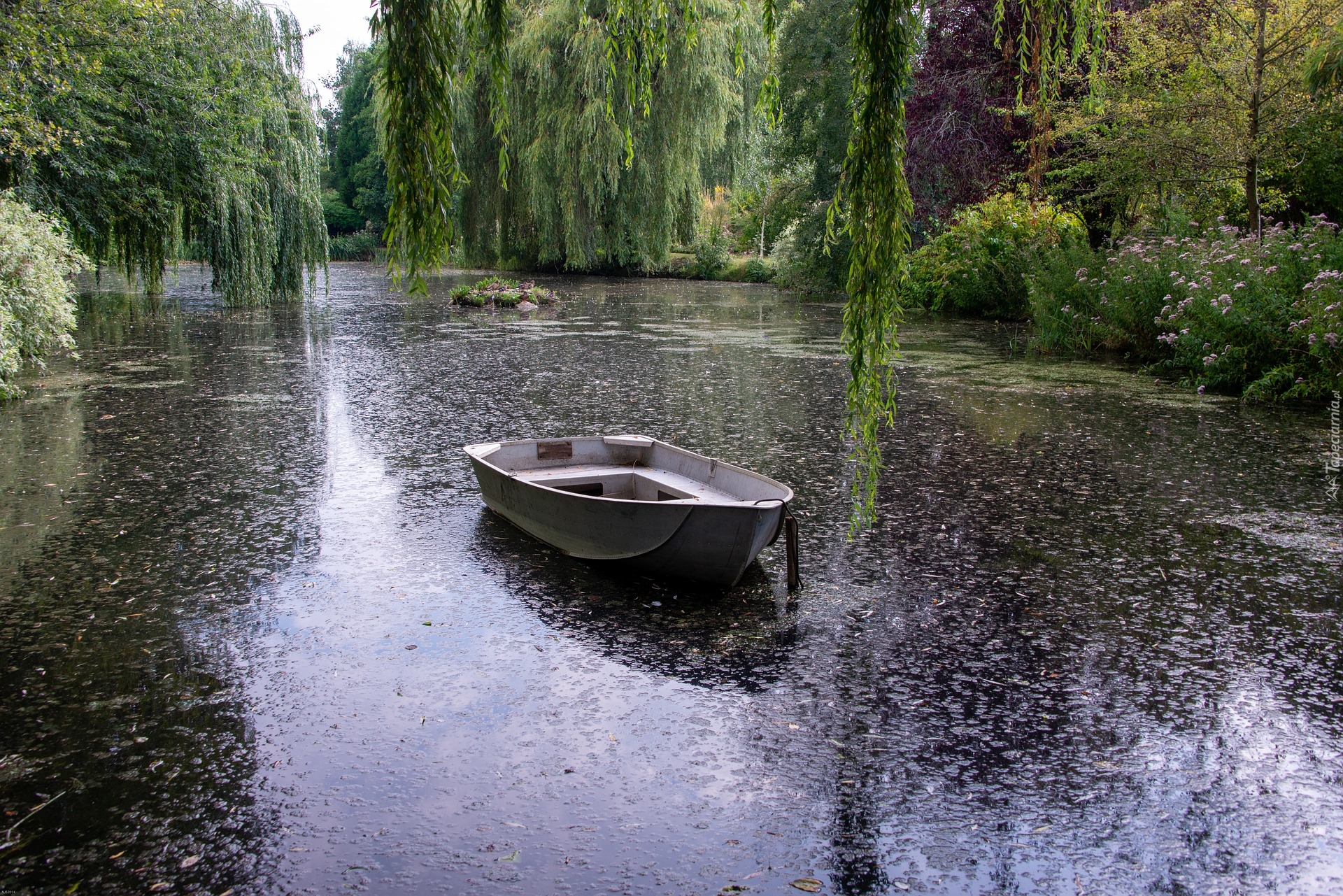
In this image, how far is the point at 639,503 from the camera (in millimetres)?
4871

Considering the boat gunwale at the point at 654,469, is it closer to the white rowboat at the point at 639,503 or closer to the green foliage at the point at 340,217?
the white rowboat at the point at 639,503

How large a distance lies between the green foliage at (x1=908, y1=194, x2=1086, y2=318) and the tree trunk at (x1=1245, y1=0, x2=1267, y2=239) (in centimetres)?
284

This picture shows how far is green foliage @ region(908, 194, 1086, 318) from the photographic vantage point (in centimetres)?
1722

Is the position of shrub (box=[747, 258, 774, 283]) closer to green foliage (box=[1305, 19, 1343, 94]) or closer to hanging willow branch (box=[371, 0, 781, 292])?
green foliage (box=[1305, 19, 1343, 94])

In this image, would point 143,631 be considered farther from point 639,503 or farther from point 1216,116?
point 1216,116

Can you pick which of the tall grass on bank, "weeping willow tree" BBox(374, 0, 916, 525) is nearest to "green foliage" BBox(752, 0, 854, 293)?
the tall grass on bank

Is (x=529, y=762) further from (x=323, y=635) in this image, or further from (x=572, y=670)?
(x=323, y=635)

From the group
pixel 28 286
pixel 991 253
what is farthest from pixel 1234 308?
pixel 28 286

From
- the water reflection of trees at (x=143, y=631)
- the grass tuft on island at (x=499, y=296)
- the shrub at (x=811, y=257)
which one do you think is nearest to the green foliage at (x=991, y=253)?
the shrub at (x=811, y=257)

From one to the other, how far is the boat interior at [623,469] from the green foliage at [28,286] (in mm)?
5549

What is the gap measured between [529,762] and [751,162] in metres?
28.7

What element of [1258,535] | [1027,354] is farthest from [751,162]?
[1258,535]

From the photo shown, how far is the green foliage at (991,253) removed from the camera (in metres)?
17.2

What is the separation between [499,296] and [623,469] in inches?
642
